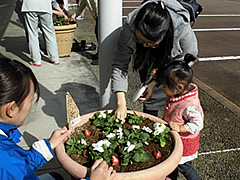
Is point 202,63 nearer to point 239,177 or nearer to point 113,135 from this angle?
point 239,177

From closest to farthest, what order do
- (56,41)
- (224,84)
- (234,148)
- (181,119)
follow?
(181,119)
(234,148)
(224,84)
(56,41)

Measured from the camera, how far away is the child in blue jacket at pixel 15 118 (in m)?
1.15

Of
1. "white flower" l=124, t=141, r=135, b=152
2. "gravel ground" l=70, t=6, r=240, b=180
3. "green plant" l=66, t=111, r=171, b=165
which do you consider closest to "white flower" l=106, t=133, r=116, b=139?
"green plant" l=66, t=111, r=171, b=165

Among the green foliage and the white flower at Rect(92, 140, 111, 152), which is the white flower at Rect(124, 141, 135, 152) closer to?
the white flower at Rect(92, 140, 111, 152)

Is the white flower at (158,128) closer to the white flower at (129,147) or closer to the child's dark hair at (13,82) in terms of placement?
the white flower at (129,147)

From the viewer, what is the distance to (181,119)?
1.83 m

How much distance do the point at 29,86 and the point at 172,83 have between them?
929 mm

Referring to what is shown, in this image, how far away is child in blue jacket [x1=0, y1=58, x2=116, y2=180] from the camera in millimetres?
1146

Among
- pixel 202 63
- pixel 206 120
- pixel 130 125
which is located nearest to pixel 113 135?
pixel 130 125

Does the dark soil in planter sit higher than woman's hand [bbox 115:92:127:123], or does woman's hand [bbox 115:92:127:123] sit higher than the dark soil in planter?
woman's hand [bbox 115:92:127:123]

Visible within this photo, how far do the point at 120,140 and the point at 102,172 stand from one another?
323 mm

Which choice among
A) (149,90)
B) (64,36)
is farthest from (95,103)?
(64,36)

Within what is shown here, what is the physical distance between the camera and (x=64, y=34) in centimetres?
470

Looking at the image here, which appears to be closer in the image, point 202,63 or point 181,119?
point 181,119
